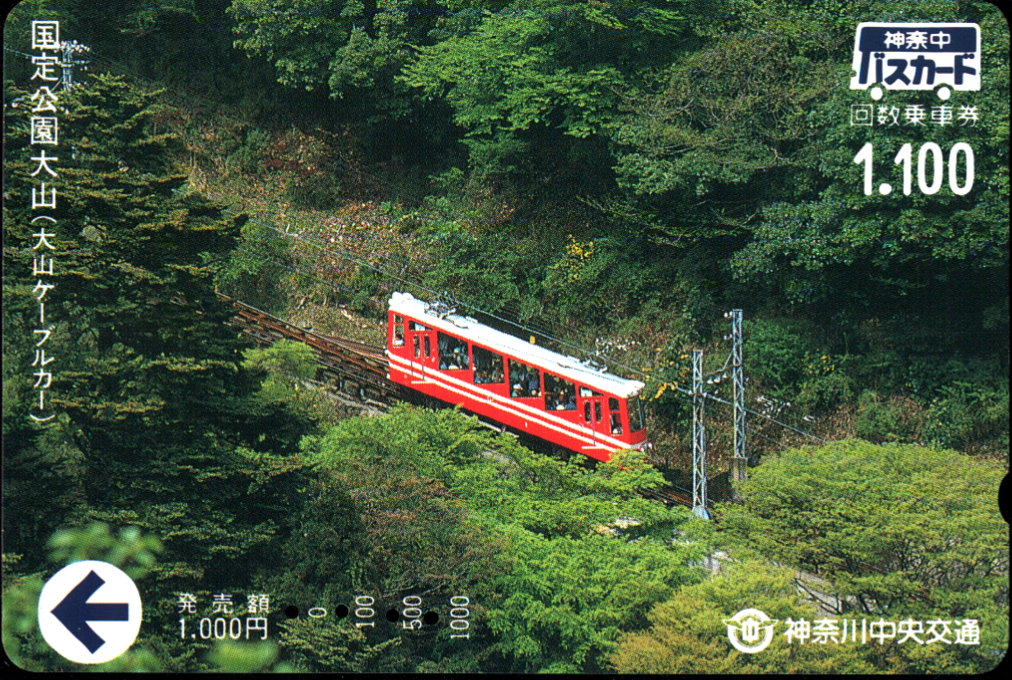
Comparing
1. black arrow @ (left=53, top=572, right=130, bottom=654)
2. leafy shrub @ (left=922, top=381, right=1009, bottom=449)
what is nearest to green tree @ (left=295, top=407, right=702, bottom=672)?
black arrow @ (left=53, top=572, right=130, bottom=654)

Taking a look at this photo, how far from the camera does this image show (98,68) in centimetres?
1156

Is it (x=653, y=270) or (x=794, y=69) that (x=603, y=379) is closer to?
(x=653, y=270)

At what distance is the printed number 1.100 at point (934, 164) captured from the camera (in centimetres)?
1012

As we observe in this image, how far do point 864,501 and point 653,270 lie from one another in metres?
3.09

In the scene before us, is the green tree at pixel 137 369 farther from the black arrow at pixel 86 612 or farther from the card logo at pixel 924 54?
the card logo at pixel 924 54

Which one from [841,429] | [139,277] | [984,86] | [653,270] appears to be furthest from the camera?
[653,270]

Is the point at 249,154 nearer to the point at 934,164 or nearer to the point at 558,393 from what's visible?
the point at 558,393

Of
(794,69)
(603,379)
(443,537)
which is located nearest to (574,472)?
(603,379)

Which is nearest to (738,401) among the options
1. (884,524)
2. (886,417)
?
(886,417)

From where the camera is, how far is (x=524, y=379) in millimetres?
13906

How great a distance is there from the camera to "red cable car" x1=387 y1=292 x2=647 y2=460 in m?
13.6

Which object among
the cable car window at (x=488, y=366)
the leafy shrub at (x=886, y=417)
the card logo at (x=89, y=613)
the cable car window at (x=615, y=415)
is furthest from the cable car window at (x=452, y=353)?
the card logo at (x=89, y=613)

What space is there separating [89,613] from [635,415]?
225 inches

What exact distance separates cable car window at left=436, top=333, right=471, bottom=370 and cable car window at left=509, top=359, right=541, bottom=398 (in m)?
0.48
